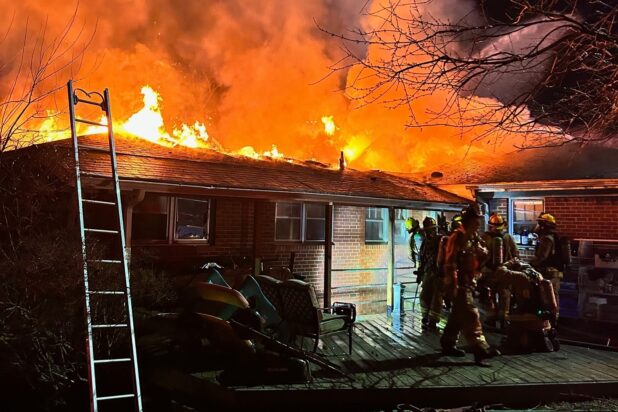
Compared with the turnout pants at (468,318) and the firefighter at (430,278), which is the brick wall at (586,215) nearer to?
the firefighter at (430,278)

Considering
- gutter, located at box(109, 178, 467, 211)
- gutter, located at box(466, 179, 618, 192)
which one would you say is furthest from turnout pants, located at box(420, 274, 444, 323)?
gutter, located at box(466, 179, 618, 192)

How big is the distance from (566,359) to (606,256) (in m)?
3.90

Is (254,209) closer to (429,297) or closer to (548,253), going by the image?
(429,297)

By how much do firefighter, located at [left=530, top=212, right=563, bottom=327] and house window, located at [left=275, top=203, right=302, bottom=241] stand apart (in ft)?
16.5

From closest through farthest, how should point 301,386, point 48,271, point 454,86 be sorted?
1. point 48,271
2. point 301,386
3. point 454,86

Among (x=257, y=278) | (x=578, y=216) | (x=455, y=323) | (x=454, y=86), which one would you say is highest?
(x=454, y=86)

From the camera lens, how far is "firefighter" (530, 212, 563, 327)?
317 inches

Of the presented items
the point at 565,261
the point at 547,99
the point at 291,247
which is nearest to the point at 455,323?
the point at 565,261

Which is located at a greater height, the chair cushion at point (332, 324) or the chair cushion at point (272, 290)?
the chair cushion at point (272, 290)

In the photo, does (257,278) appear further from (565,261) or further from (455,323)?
(565,261)

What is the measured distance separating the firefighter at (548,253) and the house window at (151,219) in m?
7.05

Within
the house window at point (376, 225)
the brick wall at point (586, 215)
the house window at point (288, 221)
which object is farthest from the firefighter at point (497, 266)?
the house window at point (288, 221)

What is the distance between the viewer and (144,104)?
13.2 m

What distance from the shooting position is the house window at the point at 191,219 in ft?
28.9
